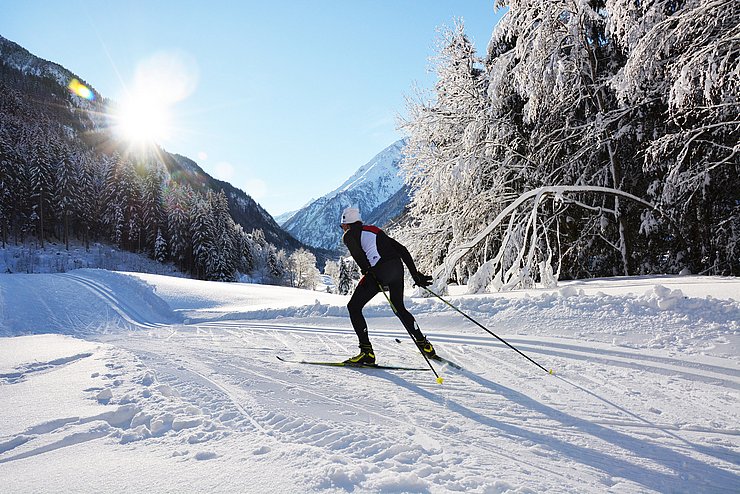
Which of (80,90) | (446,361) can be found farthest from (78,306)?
(80,90)

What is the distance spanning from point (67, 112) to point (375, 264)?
572 ft

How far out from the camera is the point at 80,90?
16075cm

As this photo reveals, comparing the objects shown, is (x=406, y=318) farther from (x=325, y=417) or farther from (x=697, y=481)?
(x=697, y=481)

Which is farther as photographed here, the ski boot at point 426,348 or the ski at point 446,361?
the ski boot at point 426,348

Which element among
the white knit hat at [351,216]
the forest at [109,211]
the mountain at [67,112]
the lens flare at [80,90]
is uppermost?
the lens flare at [80,90]

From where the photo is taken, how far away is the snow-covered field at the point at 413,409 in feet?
7.25

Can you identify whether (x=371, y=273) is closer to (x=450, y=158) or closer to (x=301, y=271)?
(x=450, y=158)

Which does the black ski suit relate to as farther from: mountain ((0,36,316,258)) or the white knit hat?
mountain ((0,36,316,258))

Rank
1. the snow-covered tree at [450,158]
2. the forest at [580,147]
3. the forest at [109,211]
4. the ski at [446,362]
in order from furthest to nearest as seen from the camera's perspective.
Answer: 1. the forest at [109,211]
2. the snow-covered tree at [450,158]
3. the forest at [580,147]
4. the ski at [446,362]

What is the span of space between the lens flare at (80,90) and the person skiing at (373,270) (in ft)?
658

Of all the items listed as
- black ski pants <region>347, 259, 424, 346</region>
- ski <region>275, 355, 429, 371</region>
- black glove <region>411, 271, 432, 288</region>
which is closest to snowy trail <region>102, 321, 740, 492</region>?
ski <region>275, 355, 429, 371</region>

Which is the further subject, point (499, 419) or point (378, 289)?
point (378, 289)

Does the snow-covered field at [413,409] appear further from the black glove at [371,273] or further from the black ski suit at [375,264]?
the black glove at [371,273]

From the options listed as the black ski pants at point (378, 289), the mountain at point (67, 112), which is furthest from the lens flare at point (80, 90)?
the black ski pants at point (378, 289)
